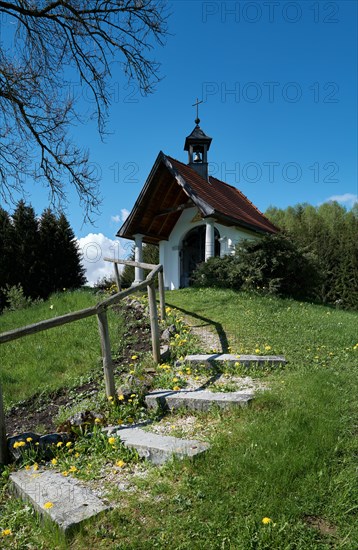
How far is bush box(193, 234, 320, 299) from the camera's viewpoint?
491 inches

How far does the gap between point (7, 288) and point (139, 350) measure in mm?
9086

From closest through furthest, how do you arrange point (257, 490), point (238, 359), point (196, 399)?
point (257, 490)
point (196, 399)
point (238, 359)

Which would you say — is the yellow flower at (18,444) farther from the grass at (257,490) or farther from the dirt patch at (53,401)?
the dirt patch at (53,401)

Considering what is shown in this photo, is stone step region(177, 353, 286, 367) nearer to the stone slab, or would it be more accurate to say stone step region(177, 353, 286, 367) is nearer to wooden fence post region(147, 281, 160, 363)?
wooden fence post region(147, 281, 160, 363)

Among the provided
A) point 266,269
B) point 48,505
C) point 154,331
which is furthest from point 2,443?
point 266,269

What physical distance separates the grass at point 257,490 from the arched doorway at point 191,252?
45.5 feet

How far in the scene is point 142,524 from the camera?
262 centimetres

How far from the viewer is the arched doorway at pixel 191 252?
1818 cm

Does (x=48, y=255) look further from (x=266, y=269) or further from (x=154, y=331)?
(x=154, y=331)

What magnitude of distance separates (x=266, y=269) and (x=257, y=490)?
1036 cm

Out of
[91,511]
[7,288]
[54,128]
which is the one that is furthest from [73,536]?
[7,288]

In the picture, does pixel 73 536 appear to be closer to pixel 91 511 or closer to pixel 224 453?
pixel 91 511

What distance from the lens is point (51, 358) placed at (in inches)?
280

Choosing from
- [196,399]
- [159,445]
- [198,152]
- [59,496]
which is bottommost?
[59,496]
